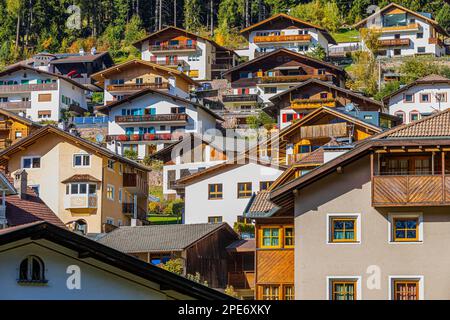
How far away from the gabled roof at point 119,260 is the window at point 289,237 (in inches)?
761

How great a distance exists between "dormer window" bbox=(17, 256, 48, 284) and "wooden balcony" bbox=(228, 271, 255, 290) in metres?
29.8

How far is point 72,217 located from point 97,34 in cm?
8691

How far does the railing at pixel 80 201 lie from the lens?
193ft

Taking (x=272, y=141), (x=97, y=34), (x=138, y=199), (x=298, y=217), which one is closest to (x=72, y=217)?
(x=138, y=199)

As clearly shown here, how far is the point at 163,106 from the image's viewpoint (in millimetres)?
89125

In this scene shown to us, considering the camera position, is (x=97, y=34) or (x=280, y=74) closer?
(x=280, y=74)

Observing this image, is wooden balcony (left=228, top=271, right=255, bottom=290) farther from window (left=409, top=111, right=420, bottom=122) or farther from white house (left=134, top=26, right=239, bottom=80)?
white house (left=134, top=26, right=239, bottom=80)

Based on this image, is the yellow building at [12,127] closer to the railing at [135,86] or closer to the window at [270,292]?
the railing at [135,86]

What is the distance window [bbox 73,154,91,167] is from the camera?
197 ft

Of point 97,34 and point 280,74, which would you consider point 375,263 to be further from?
point 97,34

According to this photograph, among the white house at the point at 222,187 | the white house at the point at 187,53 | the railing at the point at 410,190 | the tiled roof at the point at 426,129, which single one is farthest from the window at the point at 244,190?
the white house at the point at 187,53

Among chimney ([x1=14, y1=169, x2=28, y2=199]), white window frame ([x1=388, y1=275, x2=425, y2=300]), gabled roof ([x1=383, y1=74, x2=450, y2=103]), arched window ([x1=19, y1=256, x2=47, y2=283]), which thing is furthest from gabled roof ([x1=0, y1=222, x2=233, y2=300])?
gabled roof ([x1=383, y1=74, x2=450, y2=103])

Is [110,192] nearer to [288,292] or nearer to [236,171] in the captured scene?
[236,171]
